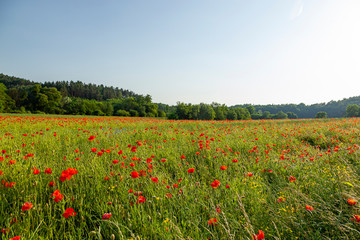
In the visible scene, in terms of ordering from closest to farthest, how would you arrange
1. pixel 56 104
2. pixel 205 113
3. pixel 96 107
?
pixel 205 113 < pixel 56 104 < pixel 96 107

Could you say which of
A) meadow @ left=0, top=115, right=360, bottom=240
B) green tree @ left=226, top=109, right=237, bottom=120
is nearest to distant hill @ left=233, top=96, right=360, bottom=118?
green tree @ left=226, top=109, right=237, bottom=120

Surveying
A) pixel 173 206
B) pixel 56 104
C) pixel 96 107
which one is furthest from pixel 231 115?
pixel 173 206

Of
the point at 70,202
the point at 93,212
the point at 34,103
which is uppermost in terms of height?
the point at 34,103

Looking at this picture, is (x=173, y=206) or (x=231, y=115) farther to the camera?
→ (x=231, y=115)

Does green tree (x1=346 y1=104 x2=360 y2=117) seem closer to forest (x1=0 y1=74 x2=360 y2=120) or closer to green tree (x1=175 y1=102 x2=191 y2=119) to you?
forest (x1=0 y1=74 x2=360 y2=120)

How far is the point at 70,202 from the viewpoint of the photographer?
1973mm

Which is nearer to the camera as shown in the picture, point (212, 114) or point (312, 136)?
point (312, 136)

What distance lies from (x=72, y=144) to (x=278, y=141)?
6.49 metres

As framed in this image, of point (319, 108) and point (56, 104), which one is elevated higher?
point (319, 108)

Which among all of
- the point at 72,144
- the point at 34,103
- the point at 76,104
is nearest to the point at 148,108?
the point at 76,104

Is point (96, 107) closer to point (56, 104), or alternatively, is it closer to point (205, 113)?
point (56, 104)

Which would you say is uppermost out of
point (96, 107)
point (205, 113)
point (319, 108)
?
point (319, 108)

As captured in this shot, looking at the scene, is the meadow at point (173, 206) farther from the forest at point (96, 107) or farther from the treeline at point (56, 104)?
the treeline at point (56, 104)

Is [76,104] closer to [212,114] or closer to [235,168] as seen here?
[212,114]
